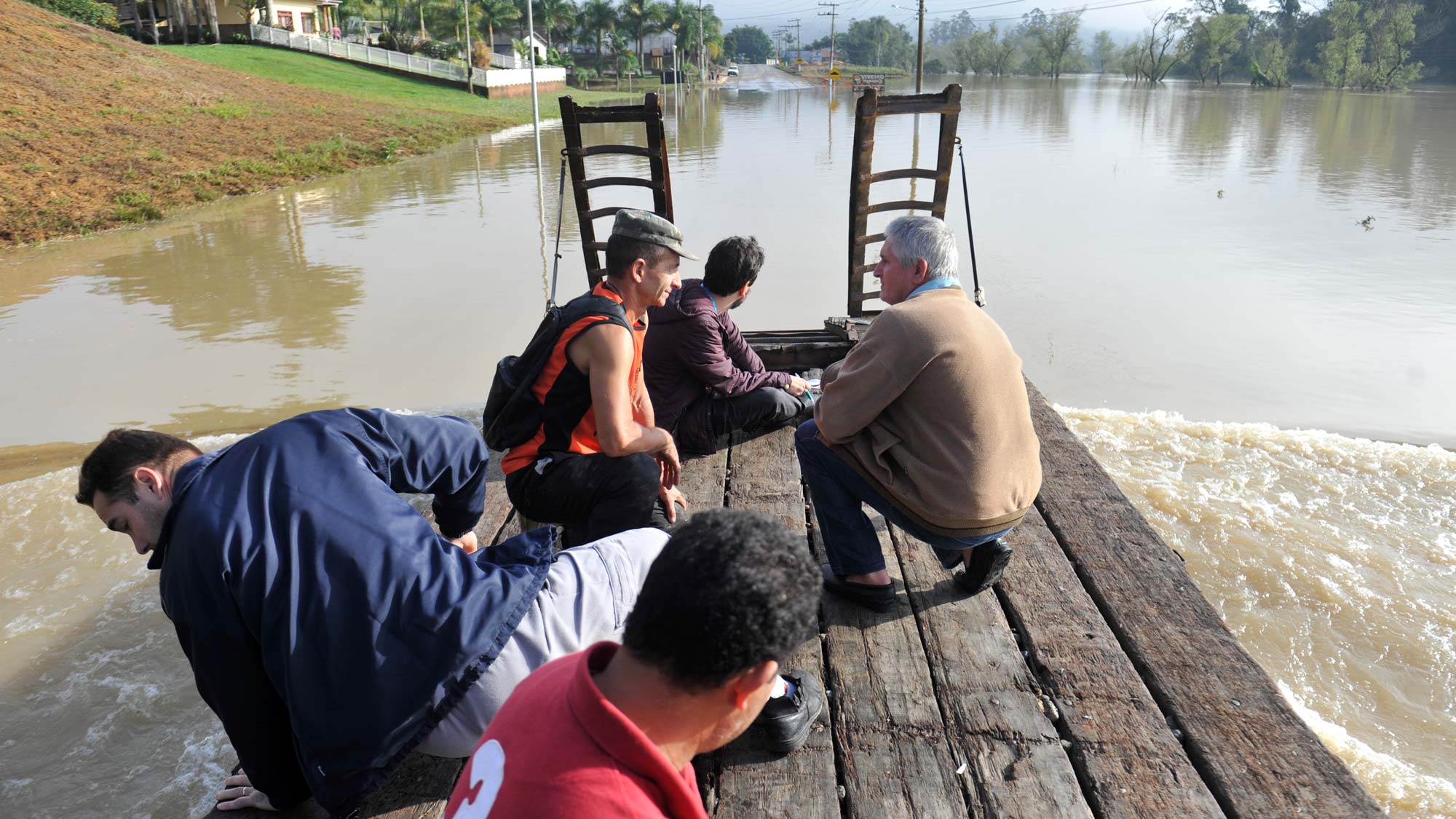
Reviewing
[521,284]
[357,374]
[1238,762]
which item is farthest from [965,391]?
[521,284]

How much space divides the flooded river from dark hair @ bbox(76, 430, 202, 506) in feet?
6.08

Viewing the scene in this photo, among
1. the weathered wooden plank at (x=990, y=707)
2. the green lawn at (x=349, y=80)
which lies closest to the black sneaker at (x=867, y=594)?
the weathered wooden plank at (x=990, y=707)

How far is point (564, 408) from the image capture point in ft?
10.0

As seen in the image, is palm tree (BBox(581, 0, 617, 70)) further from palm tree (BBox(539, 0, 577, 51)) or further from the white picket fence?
the white picket fence

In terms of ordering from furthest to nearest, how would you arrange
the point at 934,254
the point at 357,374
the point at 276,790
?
1. the point at 357,374
2. the point at 934,254
3. the point at 276,790

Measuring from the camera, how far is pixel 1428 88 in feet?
202

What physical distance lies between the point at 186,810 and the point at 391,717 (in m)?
1.92

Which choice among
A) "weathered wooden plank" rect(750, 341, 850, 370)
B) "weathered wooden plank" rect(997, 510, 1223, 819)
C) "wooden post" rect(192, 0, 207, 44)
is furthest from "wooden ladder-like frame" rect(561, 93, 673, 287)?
"wooden post" rect(192, 0, 207, 44)

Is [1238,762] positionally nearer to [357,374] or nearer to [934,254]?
[934,254]

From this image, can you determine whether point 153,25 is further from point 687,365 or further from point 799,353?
point 687,365

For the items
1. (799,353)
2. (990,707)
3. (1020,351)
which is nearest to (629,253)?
(990,707)

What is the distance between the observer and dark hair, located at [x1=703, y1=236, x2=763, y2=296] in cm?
427

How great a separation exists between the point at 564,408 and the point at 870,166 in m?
4.54

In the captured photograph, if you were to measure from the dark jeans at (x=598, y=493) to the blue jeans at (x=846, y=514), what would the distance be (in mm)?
538
